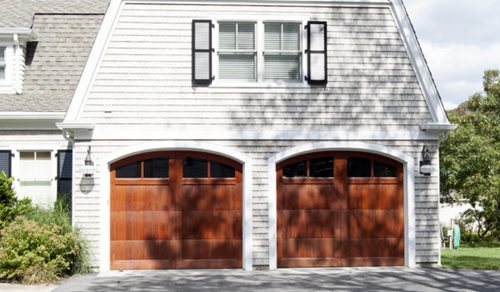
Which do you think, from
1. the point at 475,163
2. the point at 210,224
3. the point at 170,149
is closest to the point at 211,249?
the point at 210,224

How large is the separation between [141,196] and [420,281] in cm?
595

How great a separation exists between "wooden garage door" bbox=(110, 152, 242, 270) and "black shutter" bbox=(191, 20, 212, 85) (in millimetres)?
1627

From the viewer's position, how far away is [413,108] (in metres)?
14.6

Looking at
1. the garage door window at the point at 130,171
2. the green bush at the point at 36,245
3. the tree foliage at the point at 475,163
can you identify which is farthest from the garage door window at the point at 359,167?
the tree foliage at the point at 475,163

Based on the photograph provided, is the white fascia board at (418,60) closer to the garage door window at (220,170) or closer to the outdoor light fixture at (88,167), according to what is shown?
the garage door window at (220,170)

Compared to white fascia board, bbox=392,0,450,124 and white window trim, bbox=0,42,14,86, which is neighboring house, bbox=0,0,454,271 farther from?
white window trim, bbox=0,42,14,86

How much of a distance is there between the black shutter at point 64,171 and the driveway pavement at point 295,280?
126 inches

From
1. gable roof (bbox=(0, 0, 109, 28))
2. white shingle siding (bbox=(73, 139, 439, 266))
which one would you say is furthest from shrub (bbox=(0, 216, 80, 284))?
gable roof (bbox=(0, 0, 109, 28))

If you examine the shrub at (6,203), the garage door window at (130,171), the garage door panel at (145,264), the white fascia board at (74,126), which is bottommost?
the garage door panel at (145,264)

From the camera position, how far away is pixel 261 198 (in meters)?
14.3

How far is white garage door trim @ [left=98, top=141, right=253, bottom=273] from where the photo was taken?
46.1 feet

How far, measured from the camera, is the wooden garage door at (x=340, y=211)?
1449 centimetres

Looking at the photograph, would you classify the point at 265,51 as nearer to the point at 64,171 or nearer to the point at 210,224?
→ the point at 210,224

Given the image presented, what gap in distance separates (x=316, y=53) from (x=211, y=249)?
477 centimetres
